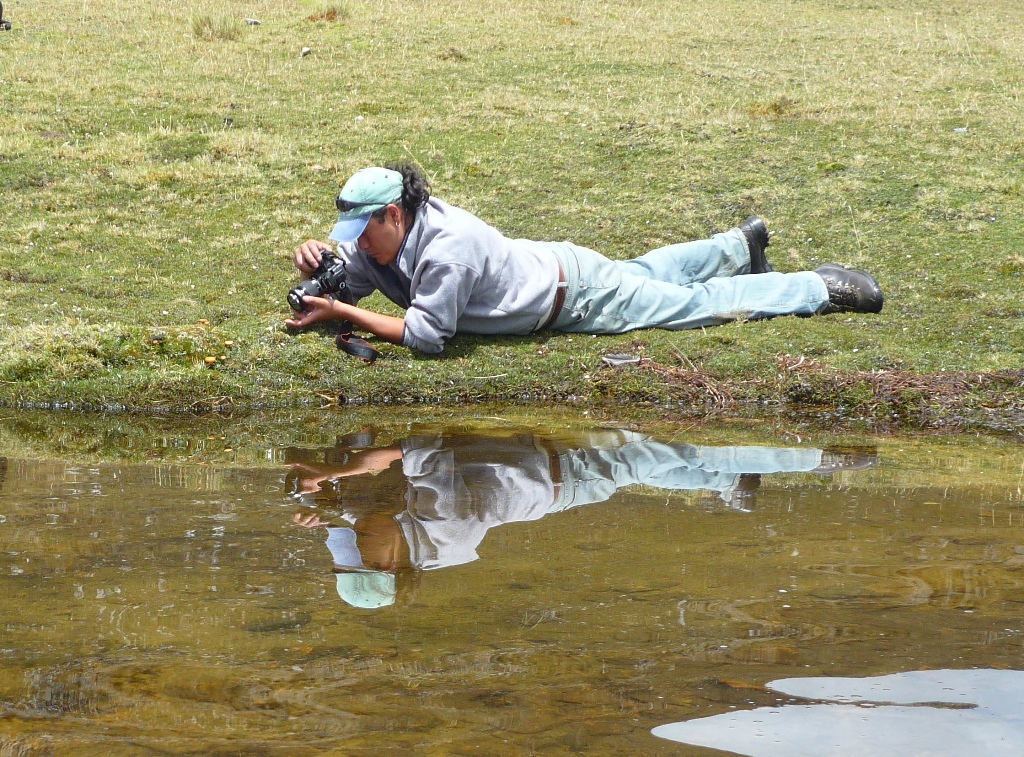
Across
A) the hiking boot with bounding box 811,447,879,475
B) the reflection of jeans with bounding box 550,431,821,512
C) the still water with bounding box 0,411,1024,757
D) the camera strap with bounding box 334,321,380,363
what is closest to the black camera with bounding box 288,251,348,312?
the camera strap with bounding box 334,321,380,363

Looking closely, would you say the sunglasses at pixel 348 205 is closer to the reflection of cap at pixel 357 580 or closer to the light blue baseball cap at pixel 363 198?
the light blue baseball cap at pixel 363 198

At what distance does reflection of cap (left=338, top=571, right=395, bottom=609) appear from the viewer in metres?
3.48

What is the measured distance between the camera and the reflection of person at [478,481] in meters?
4.00

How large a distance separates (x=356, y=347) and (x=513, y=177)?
5719 mm

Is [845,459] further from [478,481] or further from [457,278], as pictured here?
[457,278]

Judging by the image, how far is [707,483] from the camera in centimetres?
506

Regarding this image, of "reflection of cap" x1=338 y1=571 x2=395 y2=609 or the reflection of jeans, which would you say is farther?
the reflection of jeans

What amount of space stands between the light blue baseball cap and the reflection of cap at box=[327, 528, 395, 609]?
3.15 m

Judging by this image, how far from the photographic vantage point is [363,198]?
6855 millimetres

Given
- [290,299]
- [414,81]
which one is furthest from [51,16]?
[290,299]

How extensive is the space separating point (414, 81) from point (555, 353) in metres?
10.8

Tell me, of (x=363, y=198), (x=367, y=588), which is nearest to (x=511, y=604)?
(x=367, y=588)

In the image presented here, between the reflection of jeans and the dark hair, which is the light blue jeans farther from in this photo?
the reflection of jeans

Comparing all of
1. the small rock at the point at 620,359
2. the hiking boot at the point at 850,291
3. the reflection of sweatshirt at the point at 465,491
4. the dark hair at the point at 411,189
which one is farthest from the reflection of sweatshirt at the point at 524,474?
the hiking boot at the point at 850,291
